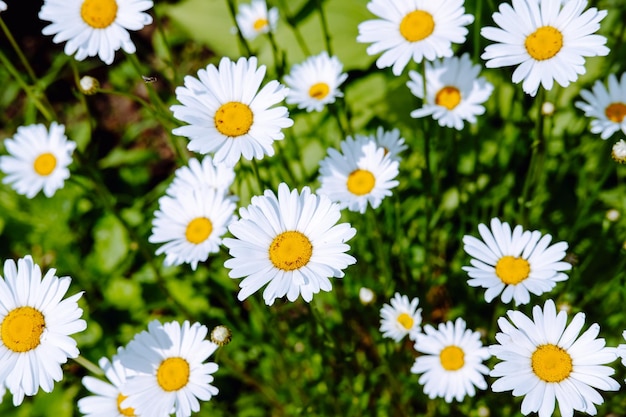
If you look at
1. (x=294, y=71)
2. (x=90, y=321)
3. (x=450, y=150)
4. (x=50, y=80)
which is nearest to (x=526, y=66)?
(x=450, y=150)

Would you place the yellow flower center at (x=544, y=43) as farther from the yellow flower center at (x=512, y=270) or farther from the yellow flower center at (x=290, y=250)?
the yellow flower center at (x=290, y=250)

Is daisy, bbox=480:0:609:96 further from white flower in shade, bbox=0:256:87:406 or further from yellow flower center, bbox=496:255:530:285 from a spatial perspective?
white flower in shade, bbox=0:256:87:406

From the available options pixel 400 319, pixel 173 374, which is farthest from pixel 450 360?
pixel 173 374

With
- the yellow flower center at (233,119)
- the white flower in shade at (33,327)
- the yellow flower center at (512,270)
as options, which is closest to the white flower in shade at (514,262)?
the yellow flower center at (512,270)

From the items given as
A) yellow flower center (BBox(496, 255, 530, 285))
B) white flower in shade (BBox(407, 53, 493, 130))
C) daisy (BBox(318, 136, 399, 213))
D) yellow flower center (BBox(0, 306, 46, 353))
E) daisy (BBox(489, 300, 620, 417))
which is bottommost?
yellow flower center (BBox(0, 306, 46, 353))

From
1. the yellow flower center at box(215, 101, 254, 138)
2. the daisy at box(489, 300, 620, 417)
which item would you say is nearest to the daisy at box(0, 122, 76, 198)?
the yellow flower center at box(215, 101, 254, 138)

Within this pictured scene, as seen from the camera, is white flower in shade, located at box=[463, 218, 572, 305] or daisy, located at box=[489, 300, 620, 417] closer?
daisy, located at box=[489, 300, 620, 417]

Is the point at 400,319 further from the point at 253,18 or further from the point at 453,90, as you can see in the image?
the point at 253,18

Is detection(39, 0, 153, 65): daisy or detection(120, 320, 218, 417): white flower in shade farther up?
detection(39, 0, 153, 65): daisy

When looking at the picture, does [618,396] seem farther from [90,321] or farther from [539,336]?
[90,321]
